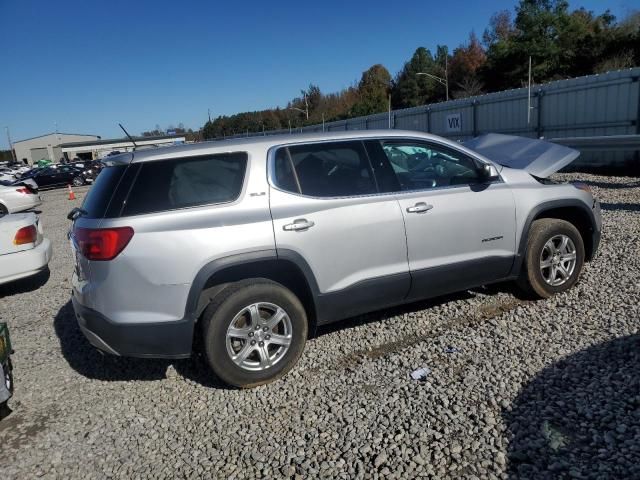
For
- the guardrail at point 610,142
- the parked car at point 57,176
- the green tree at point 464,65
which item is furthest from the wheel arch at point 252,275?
the green tree at point 464,65

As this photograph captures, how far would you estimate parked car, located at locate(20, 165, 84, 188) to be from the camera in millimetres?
28453

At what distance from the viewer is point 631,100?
1420cm

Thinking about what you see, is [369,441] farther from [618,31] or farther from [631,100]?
[618,31]

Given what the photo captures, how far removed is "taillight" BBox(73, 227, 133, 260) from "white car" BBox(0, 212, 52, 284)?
3598mm

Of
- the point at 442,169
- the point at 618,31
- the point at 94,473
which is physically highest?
the point at 618,31

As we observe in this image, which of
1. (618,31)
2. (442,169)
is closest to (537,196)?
(442,169)

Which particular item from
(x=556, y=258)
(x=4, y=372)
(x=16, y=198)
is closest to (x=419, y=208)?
(x=556, y=258)

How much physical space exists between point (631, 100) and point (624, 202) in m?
7.17

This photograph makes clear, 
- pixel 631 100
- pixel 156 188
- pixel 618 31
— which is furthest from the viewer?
pixel 618 31

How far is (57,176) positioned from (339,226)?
29.7m

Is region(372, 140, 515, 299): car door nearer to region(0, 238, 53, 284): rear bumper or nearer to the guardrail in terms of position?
region(0, 238, 53, 284): rear bumper

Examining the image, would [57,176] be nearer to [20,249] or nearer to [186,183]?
[20,249]

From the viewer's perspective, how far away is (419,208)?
12.9 ft

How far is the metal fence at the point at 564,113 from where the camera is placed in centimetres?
1412
